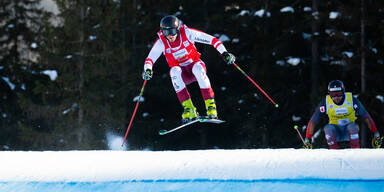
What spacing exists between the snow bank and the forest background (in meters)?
9.97

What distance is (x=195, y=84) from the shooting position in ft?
64.2

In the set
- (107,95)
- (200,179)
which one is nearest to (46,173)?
(200,179)

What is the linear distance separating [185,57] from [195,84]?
41.9ft

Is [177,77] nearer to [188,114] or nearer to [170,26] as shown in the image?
[188,114]

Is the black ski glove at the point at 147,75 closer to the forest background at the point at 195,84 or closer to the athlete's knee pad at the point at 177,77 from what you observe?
the athlete's knee pad at the point at 177,77

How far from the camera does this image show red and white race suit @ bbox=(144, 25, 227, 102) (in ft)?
22.2

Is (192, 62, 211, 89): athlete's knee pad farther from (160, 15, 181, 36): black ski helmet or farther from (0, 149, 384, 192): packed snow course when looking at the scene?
(0, 149, 384, 192): packed snow course

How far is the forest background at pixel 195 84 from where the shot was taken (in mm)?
16469

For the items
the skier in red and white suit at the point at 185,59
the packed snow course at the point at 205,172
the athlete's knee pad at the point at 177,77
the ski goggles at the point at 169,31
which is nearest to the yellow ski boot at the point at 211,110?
the skier in red and white suit at the point at 185,59

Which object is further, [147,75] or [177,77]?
[177,77]

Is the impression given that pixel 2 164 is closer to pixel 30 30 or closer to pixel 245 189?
pixel 245 189

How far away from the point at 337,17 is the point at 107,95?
8980 mm

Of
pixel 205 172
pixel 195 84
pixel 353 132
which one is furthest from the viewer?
pixel 195 84

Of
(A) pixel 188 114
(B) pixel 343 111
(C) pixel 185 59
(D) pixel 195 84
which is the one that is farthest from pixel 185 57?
(D) pixel 195 84
